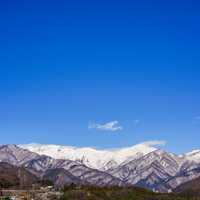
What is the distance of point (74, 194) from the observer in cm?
15925

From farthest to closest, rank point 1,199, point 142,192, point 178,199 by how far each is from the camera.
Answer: point 142,192 → point 178,199 → point 1,199

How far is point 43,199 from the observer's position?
531 feet

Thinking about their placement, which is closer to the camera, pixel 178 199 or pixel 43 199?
pixel 43 199

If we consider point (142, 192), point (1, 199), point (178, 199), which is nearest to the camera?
point (1, 199)

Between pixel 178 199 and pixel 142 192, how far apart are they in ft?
79.9

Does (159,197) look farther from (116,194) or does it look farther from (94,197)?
(94,197)

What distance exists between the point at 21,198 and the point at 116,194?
53.3 meters

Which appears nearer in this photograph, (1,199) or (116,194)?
(1,199)

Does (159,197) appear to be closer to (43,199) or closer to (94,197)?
(94,197)

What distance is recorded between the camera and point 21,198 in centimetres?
16325

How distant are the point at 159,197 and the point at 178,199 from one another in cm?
1061

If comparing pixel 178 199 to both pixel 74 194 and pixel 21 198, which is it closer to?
pixel 74 194

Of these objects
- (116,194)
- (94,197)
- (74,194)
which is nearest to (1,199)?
(74,194)

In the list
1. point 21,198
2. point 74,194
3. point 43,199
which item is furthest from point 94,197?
point 21,198
